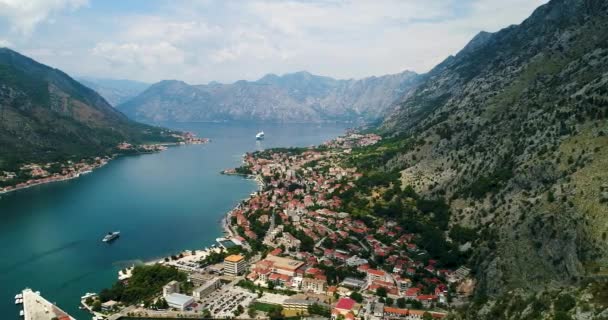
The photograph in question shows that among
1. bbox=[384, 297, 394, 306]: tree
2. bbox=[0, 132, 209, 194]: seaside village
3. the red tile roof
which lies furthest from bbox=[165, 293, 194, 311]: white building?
bbox=[0, 132, 209, 194]: seaside village

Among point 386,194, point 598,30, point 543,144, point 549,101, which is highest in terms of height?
point 598,30

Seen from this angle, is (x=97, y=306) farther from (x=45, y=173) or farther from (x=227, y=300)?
(x=45, y=173)

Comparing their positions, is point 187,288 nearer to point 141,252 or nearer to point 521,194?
point 141,252

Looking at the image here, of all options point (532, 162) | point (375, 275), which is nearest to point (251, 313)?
point (375, 275)

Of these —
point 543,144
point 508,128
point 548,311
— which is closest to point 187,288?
point 548,311

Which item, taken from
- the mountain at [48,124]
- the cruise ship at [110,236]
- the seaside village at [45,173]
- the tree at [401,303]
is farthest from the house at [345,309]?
the mountain at [48,124]
